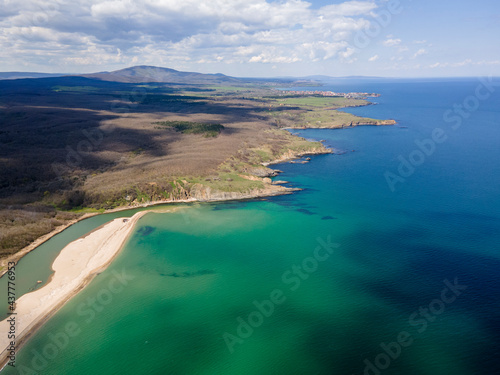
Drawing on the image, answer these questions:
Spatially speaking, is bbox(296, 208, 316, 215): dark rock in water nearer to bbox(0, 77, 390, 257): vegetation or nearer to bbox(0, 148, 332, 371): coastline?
bbox(0, 77, 390, 257): vegetation

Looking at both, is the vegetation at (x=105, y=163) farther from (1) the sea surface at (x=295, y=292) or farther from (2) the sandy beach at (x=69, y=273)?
(2) the sandy beach at (x=69, y=273)

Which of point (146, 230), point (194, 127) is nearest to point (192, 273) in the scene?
point (146, 230)

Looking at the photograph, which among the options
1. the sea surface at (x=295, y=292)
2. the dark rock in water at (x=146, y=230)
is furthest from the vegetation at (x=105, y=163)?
the dark rock in water at (x=146, y=230)

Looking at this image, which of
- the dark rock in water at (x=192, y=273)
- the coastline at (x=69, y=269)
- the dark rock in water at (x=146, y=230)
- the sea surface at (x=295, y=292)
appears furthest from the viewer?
the dark rock in water at (x=146, y=230)

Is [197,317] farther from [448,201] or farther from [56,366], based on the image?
[448,201]

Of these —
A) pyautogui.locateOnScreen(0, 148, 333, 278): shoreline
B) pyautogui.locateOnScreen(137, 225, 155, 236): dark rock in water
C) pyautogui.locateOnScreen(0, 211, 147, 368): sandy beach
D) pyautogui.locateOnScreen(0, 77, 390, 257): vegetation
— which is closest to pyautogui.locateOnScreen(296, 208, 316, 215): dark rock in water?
pyautogui.locateOnScreen(0, 148, 333, 278): shoreline

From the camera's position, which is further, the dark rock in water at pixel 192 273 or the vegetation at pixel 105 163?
the vegetation at pixel 105 163
